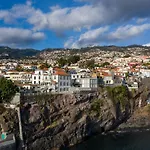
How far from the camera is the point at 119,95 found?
66375mm

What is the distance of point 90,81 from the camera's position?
2596 inches

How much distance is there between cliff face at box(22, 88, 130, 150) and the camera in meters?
50.4

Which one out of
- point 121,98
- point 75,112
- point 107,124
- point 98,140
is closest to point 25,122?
point 75,112

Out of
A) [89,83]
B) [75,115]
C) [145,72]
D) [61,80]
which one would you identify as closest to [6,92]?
[75,115]

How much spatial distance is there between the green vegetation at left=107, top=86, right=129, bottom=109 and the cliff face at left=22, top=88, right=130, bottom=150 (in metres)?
0.88

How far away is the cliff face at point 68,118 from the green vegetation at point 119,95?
2.88 feet

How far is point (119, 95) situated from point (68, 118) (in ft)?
52.4

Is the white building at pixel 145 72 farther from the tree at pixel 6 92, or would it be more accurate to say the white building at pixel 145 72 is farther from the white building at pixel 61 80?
the tree at pixel 6 92

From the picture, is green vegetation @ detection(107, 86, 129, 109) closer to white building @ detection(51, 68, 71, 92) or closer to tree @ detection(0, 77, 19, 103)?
white building @ detection(51, 68, 71, 92)

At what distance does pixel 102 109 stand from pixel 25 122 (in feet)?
59.0

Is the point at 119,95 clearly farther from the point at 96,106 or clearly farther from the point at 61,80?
the point at 61,80

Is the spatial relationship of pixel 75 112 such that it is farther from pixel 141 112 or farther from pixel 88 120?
pixel 141 112

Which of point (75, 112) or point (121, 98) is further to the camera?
point (121, 98)

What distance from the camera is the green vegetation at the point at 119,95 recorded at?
6462cm
